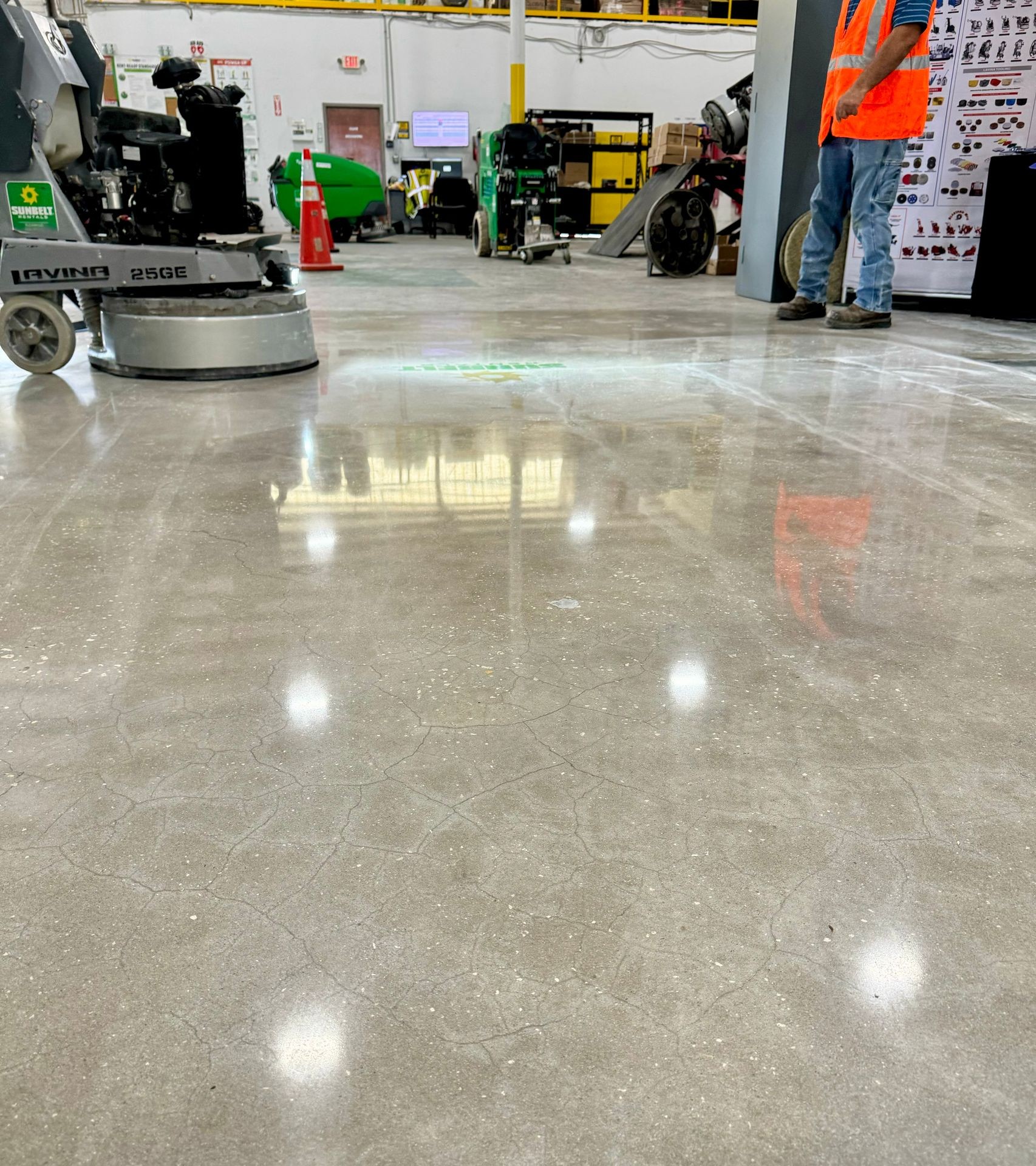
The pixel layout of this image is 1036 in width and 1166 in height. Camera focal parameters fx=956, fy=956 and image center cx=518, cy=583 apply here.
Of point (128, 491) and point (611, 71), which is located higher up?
point (611, 71)

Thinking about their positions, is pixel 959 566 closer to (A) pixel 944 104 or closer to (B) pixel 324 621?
(B) pixel 324 621

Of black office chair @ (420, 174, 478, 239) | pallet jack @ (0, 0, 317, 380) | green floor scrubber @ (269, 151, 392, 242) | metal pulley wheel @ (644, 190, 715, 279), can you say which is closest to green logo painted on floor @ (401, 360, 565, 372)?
pallet jack @ (0, 0, 317, 380)

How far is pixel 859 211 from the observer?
4859 mm

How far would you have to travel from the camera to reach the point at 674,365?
13.2 ft

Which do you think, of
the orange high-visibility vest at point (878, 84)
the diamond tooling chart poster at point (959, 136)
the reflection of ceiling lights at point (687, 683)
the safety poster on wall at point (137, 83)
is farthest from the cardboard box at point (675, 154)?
the safety poster on wall at point (137, 83)

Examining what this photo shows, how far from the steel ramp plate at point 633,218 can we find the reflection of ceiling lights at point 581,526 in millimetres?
7282

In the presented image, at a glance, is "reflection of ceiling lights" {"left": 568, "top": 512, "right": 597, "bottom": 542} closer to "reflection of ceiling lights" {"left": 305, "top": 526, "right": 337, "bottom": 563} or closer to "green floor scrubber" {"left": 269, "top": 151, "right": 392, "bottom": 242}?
"reflection of ceiling lights" {"left": 305, "top": 526, "right": 337, "bottom": 563}

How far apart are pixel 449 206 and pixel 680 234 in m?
7.24

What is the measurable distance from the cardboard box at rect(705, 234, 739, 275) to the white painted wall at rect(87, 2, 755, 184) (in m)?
6.78

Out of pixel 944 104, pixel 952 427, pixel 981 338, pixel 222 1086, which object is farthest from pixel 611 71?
pixel 222 1086

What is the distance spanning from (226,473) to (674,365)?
2190mm

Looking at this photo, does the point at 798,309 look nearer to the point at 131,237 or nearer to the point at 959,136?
the point at 959,136

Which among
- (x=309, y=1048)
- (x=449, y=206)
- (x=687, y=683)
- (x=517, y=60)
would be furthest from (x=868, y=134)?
(x=449, y=206)

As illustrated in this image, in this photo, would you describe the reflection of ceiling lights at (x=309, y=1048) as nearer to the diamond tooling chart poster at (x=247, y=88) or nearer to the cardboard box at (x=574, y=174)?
the cardboard box at (x=574, y=174)
